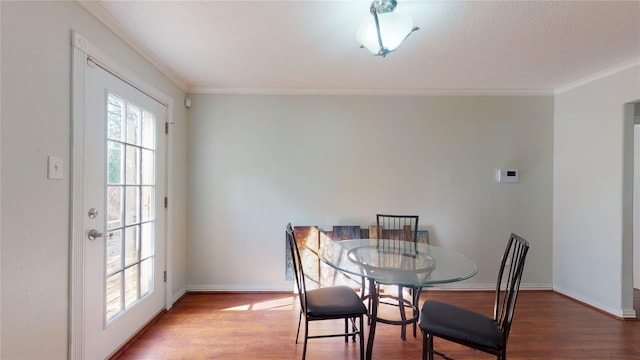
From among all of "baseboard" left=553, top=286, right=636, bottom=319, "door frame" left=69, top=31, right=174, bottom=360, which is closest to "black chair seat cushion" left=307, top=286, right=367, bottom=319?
"door frame" left=69, top=31, right=174, bottom=360

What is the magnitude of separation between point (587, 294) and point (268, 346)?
11.0 ft

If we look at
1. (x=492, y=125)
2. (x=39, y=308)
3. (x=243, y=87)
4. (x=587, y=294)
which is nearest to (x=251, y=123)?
(x=243, y=87)

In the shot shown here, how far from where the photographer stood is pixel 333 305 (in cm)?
173

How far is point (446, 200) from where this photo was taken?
9.81 ft

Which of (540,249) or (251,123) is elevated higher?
(251,123)

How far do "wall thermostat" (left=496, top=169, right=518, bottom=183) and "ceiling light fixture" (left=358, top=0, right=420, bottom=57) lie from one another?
2.27 metres

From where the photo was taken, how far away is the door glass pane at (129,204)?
70.6 inches

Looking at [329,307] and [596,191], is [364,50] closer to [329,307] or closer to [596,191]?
[329,307]

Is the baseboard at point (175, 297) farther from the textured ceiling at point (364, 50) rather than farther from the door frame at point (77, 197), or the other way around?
the textured ceiling at point (364, 50)

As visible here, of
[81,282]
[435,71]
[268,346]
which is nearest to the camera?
[81,282]

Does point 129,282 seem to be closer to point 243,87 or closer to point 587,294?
point 243,87

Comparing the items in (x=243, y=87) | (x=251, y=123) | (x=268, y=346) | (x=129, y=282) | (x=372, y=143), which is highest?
(x=243, y=87)

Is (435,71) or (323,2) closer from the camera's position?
(323,2)

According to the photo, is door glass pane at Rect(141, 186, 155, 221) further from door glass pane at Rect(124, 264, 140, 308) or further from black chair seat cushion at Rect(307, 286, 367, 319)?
black chair seat cushion at Rect(307, 286, 367, 319)
